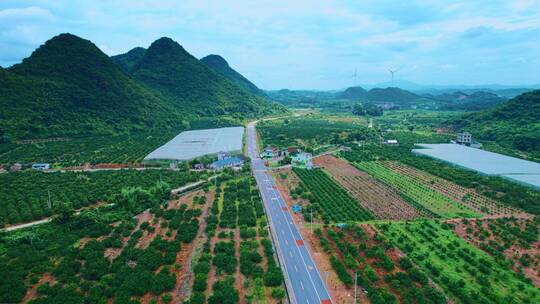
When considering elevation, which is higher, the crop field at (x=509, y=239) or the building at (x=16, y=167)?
the building at (x=16, y=167)

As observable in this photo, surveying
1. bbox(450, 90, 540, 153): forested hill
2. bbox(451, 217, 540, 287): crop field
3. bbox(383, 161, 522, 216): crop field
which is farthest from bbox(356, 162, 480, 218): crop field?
bbox(450, 90, 540, 153): forested hill

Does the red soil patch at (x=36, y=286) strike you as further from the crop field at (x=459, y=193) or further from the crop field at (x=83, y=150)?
the crop field at (x=459, y=193)

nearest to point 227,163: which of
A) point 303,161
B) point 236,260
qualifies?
point 303,161

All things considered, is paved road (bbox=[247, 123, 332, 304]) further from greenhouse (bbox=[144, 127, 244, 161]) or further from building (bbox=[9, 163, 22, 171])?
building (bbox=[9, 163, 22, 171])

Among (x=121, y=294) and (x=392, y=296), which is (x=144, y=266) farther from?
(x=392, y=296)

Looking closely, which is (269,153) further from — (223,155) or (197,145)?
(197,145)

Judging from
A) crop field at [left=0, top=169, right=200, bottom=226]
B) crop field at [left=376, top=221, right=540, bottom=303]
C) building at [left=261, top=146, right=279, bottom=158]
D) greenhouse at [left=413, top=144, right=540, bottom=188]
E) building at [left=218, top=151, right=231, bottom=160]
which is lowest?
crop field at [left=376, top=221, right=540, bottom=303]

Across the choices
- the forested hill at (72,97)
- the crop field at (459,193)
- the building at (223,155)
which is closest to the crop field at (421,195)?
the crop field at (459,193)
